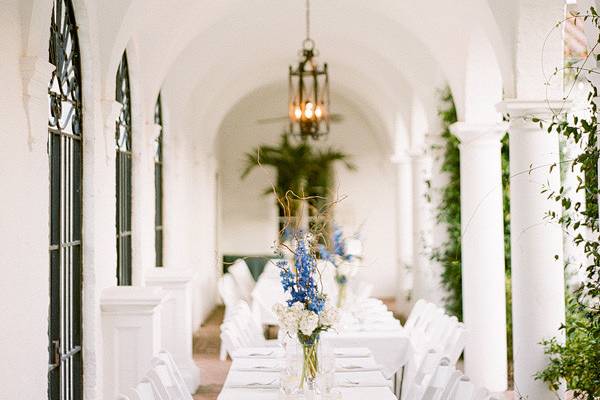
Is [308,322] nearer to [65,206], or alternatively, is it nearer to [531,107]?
[65,206]

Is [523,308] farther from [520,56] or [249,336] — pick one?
[249,336]

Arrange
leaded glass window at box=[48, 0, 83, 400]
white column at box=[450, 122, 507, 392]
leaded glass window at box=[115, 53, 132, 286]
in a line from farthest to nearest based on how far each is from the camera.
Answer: white column at box=[450, 122, 507, 392], leaded glass window at box=[115, 53, 132, 286], leaded glass window at box=[48, 0, 83, 400]

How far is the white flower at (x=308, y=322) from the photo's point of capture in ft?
13.8

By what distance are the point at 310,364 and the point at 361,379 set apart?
0.66 meters

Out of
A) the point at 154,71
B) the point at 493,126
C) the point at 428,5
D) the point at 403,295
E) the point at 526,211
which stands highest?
the point at 428,5

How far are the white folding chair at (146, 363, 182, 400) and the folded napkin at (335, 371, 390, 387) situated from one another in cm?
96

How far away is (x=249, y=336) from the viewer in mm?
7398

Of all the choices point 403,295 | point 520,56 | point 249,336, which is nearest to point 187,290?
point 249,336

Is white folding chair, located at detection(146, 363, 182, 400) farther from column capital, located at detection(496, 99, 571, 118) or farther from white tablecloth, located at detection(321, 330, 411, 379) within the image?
column capital, located at detection(496, 99, 571, 118)

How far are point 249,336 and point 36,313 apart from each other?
3156 millimetres

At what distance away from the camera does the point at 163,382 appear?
459 cm

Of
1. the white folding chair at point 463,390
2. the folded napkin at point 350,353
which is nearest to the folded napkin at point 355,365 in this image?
the folded napkin at point 350,353

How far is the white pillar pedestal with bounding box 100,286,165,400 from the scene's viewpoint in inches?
230

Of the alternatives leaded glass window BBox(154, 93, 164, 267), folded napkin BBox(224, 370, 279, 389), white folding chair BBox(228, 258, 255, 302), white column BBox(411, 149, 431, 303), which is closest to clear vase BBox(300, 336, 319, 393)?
folded napkin BBox(224, 370, 279, 389)
